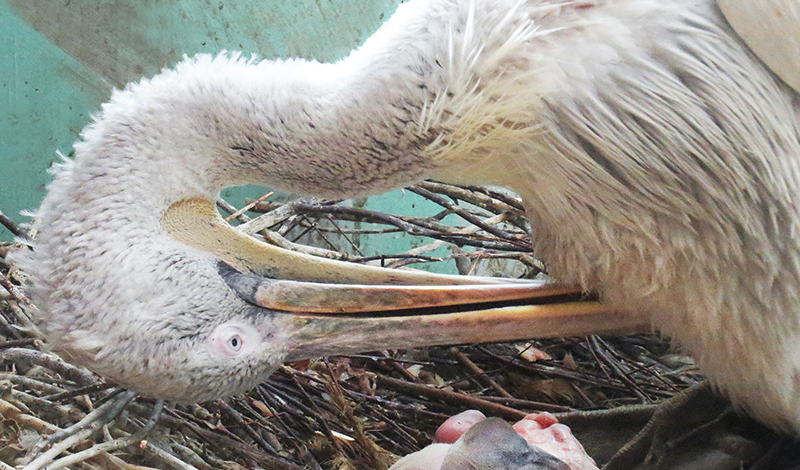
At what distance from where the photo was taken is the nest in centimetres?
146

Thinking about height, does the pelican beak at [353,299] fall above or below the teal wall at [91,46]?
below

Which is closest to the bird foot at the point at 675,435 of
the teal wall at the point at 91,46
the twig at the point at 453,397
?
the twig at the point at 453,397

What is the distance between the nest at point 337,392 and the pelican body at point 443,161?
328mm

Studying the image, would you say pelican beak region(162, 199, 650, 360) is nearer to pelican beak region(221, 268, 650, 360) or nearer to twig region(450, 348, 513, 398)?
pelican beak region(221, 268, 650, 360)

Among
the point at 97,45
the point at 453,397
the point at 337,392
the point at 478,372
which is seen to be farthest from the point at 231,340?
the point at 97,45

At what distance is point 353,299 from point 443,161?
0.99ft

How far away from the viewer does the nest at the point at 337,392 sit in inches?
57.6

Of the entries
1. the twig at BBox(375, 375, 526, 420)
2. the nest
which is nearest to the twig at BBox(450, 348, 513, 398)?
the nest

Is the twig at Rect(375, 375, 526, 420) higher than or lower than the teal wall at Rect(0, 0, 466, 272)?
lower

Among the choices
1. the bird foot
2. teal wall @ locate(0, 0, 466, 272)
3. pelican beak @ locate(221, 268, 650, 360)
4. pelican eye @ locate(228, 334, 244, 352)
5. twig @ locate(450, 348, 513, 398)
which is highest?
teal wall @ locate(0, 0, 466, 272)

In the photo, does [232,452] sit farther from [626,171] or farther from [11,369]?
[626,171]

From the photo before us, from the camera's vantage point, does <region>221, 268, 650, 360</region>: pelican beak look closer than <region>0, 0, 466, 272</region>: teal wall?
Yes

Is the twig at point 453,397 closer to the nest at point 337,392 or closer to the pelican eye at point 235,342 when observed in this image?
the nest at point 337,392

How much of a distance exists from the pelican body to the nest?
0.33 m
